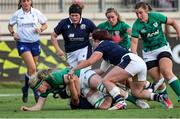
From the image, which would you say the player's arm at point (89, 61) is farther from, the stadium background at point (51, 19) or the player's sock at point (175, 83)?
the stadium background at point (51, 19)

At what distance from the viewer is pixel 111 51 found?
14.8 m

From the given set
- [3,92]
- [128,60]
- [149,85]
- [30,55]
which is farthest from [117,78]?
[3,92]

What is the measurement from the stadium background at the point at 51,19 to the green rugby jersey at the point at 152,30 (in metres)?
7.87

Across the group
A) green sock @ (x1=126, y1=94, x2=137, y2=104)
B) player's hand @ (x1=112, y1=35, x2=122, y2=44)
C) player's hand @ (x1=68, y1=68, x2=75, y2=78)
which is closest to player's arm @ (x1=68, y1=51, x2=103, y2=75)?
player's hand @ (x1=68, y1=68, x2=75, y2=78)

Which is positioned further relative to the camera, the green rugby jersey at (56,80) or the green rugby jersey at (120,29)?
the green rugby jersey at (120,29)

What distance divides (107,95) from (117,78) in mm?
414

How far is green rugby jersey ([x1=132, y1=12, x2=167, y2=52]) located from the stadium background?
25.8 feet

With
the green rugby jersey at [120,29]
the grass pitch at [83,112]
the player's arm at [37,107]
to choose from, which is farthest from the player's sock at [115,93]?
the green rugby jersey at [120,29]

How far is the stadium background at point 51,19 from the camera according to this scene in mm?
23141

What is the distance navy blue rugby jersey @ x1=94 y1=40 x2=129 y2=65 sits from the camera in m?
14.7

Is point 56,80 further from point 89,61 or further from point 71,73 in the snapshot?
point 89,61

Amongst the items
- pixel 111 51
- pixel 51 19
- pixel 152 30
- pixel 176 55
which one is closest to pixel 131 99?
pixel 111 51

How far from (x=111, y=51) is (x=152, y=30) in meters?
1.19

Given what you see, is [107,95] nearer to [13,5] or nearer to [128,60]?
[128,60]
